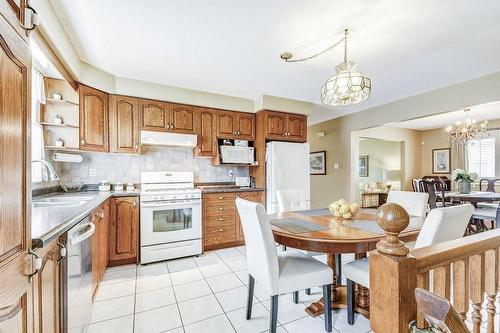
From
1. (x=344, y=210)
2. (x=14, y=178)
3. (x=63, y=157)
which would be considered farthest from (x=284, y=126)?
(x=14, y=178)

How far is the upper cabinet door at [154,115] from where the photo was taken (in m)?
3.22

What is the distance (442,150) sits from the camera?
21.4 feet

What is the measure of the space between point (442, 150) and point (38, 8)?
854 cm

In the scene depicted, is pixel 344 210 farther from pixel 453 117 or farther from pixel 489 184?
pixel 453 117

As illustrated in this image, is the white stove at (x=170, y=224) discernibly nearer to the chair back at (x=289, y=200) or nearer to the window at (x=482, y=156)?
the chair back at (x=289, y=200)

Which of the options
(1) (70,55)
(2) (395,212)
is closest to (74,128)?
(1) (70,55)

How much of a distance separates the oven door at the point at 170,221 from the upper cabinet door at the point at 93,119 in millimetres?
967

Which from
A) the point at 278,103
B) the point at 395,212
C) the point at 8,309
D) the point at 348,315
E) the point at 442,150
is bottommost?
the point at 348,315

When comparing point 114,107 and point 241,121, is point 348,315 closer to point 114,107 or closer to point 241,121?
point 241,121

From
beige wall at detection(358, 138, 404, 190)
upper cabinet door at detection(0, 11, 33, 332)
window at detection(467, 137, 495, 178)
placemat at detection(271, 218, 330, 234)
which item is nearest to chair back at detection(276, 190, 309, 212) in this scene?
placemat at detection(271, 218, 330, 234)

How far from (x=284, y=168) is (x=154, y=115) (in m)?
2.12

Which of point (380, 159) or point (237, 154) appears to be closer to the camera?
point (237, 154)

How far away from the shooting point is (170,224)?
9.92ft

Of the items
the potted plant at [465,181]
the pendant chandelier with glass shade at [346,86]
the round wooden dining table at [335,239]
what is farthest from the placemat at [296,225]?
the potted plant at [465,181]
